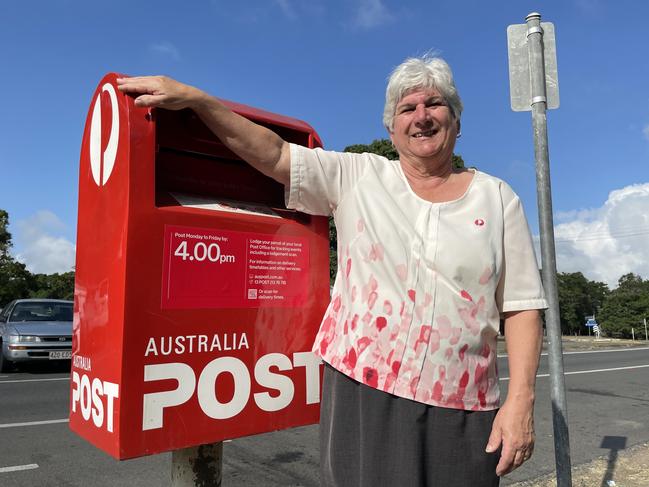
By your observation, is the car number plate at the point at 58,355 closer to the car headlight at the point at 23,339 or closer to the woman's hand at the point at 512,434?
the car headlight at the point at 23,339

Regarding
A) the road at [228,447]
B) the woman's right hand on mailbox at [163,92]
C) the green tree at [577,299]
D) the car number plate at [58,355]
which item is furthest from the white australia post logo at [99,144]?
the green tree at [577,299]

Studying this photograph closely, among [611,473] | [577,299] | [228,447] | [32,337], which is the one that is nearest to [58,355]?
[32,337]

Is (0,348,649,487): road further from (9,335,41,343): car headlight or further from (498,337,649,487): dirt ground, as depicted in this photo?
(9,335,41,343): car headlight

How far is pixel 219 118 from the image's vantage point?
1.40 m

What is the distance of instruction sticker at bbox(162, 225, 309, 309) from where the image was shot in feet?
4.81

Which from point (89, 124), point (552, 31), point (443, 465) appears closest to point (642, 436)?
point (552, 31)

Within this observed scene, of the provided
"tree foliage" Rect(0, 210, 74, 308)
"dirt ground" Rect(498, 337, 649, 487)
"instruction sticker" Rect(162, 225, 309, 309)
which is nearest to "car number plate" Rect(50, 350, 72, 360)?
"dirt ground" Rect(498, 337, 649, 487)

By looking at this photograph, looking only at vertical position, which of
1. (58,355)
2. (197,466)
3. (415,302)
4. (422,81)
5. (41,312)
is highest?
(422,81)

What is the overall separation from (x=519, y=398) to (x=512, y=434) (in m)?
0.10

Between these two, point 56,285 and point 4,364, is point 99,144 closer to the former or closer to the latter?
point 4,364

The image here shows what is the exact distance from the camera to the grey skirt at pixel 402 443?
1.44 meters

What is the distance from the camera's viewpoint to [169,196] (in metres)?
1.58

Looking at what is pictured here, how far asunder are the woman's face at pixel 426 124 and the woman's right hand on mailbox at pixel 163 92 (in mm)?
605

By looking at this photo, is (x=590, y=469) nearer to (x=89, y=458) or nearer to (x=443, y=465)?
(x=443, y=465)
